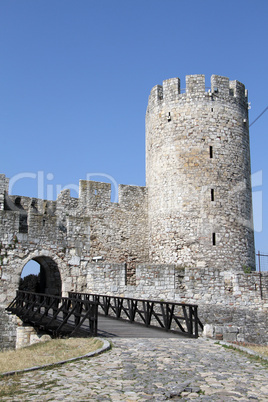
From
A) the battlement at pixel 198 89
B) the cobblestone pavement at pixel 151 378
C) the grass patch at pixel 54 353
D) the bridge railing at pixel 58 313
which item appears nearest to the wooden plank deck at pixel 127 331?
the bridge railing at pixel 58 313

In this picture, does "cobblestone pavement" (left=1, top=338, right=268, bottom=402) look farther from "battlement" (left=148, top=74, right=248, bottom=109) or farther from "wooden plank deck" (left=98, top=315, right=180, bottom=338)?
"battlement" (left=148, top=74, right=248, bottom=109)

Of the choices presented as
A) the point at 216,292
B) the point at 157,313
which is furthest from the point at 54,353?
the point at 216,292

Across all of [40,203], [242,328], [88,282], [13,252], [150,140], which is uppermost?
[150,140]

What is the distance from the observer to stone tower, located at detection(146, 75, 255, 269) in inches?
653

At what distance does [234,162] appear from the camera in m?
17.5

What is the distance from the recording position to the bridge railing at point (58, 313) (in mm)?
9719

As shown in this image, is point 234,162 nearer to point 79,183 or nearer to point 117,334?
point 79,183

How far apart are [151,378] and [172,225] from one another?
36.4ft

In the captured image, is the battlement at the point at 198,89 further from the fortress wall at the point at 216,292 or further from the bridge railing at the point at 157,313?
the bridge railing at the point at 157,313

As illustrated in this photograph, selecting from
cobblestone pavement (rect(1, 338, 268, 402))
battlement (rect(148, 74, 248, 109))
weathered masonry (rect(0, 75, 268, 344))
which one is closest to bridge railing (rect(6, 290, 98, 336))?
weathered masonry (rect(0, 75, 268, 344))

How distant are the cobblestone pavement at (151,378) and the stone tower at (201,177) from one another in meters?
8.63

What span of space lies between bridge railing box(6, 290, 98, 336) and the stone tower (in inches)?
217

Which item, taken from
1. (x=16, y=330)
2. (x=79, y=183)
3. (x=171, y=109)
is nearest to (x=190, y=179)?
(x=171, y=109)

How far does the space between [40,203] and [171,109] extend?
6.61m
